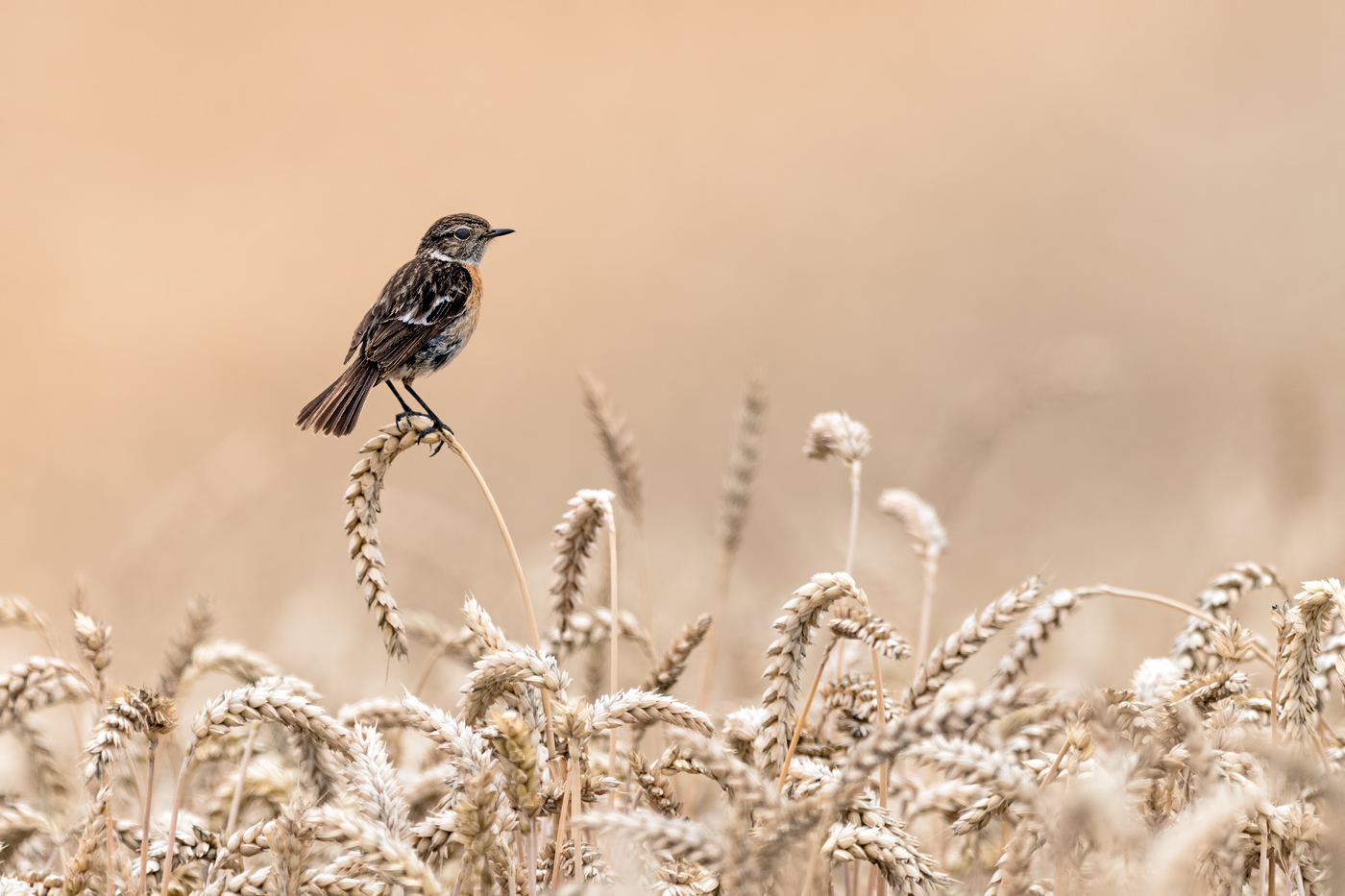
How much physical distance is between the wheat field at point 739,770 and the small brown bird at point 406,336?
24.0 inches

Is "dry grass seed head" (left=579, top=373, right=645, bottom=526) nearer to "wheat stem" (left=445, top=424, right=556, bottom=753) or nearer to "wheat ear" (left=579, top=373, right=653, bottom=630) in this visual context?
"wheat ear" (left=579, top=373, right=653, bottom=630)

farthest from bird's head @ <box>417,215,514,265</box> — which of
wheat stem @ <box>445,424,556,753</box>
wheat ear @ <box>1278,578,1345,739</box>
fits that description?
wheat ear @ <box>1278,578,1345,739</box>

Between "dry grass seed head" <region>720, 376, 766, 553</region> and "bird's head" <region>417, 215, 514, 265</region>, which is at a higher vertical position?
"bird's head" <region>417, 215, 514, 265</region>

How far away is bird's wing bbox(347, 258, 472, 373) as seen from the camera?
3.78 metres

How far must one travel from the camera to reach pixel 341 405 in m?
3.37

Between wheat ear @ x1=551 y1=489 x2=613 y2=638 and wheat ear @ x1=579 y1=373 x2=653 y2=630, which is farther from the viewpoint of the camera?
wheat ear @ x1=579 y1=373 x2=653 y2=630

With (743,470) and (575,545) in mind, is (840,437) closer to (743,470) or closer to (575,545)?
(575,545)

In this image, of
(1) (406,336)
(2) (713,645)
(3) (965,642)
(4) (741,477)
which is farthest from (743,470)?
(3) (965,642)

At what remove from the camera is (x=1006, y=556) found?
1098cm

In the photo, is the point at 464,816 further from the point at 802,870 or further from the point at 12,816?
the point at 12,816

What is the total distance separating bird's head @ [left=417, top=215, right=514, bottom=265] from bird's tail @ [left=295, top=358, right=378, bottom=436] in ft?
5.07

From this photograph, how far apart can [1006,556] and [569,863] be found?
9.40 metres

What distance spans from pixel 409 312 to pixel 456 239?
126 centimetres

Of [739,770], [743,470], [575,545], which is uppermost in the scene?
[743,470]
